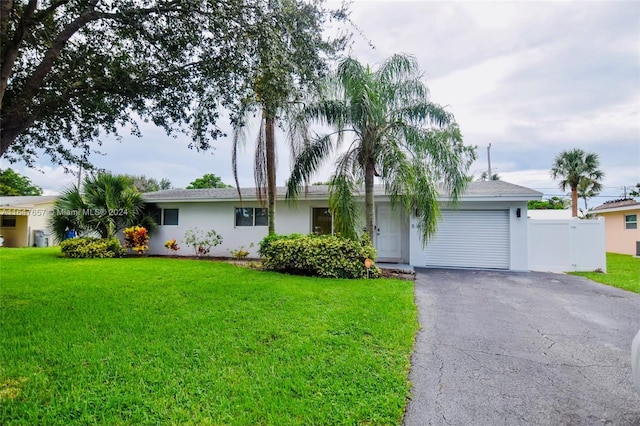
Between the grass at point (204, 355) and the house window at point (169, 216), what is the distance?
7474 millimetres

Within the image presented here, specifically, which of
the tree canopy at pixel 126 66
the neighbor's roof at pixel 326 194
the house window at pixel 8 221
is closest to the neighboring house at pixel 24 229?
the house window at pixel 8 221

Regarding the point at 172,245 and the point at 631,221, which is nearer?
the point at 172,245

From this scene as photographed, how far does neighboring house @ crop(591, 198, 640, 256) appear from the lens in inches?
687

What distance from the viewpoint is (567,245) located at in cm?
1079

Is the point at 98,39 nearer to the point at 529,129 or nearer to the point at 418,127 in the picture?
the point at 418,127

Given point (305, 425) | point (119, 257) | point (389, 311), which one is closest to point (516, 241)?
point (389, 311)

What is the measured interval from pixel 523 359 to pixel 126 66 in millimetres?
7129

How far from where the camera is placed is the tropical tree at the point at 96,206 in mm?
12406

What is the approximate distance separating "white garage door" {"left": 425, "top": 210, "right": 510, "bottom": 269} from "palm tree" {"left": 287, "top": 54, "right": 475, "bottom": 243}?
2874mm

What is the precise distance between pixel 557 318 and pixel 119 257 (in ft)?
46.5

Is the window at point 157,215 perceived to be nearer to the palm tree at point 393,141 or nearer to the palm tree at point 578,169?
the palm tree at point 393,141

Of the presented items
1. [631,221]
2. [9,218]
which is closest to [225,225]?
[9,218]

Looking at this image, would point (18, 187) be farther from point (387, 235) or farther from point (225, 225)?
point (387, 235)

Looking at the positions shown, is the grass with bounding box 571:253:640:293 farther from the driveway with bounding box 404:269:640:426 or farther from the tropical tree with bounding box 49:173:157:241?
the tropical tree with bounding box 49:173:157:241
